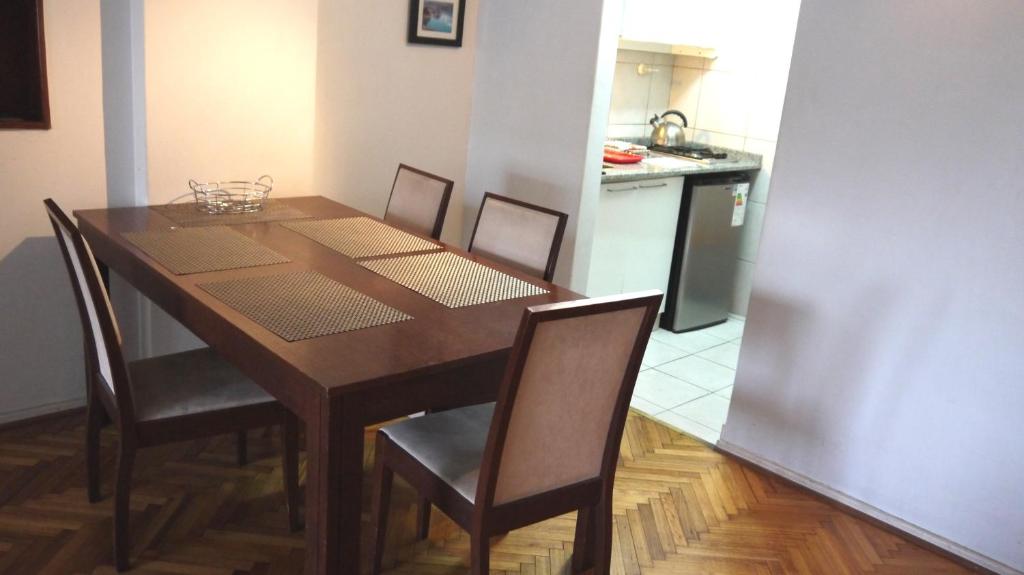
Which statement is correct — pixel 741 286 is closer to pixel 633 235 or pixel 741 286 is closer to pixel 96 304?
pixel 633 235

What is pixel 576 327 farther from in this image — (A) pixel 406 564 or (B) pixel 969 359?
(B) pixel 969 359

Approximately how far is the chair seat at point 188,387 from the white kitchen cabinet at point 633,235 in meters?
1.89

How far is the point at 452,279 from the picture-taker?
7.46 feet

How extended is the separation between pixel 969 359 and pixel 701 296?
195 centimetres

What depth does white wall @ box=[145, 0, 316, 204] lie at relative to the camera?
105 inches

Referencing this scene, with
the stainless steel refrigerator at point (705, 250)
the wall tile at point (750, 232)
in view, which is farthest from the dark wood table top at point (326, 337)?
the wall tile at point (750, 232)

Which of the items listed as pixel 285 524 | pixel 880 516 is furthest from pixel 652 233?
pixel 285 524

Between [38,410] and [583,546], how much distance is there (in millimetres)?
1899

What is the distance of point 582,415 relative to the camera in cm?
177

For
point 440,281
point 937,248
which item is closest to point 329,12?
point 440,281

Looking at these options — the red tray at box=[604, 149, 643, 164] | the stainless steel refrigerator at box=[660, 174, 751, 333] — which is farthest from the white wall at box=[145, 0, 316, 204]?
the stainless steel refrigerator at box=[660, 174, 751, 333]

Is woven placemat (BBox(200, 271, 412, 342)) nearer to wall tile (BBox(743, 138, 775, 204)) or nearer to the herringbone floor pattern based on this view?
the herringbone floor pattern

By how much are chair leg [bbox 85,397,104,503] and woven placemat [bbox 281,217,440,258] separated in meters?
0.77

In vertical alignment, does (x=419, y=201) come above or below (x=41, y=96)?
below
